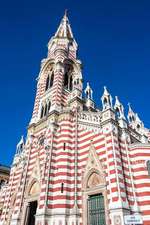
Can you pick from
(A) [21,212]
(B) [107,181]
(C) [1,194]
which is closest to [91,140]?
(B) [107,181]

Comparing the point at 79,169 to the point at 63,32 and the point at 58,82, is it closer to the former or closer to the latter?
the point at 58,82

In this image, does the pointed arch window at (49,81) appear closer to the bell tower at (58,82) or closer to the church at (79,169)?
the bell tower at (58,82)

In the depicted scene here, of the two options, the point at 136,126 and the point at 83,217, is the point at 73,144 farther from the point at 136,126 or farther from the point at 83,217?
the point at 136,126

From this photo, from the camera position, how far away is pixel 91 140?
19.3 metres

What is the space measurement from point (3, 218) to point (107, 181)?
14.2 metres

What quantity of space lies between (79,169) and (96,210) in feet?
12.6

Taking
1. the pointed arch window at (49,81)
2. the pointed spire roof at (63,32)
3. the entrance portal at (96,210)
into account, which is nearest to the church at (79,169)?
the entrance portal at (96,210)

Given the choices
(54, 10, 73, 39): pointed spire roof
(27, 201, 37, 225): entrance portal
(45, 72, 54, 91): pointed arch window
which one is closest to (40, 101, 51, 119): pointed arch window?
(45, 72, 54, 91): pointed arch window

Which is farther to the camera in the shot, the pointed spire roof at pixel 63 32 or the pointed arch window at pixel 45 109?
the pointed spire roof at pixel 63 32

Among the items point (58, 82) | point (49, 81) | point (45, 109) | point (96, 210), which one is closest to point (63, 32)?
point (49, 81)

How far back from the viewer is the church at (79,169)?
51.4 feet

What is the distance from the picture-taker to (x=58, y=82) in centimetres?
2633

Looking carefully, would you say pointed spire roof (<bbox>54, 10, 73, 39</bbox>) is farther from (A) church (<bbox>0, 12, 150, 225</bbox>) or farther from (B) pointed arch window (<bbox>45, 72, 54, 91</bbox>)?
(A) church (<bbox>0, 12, 150, 225</bbox>)

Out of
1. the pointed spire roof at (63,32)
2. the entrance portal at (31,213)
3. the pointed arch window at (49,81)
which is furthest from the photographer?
the pointed spire roof at (63,32)
